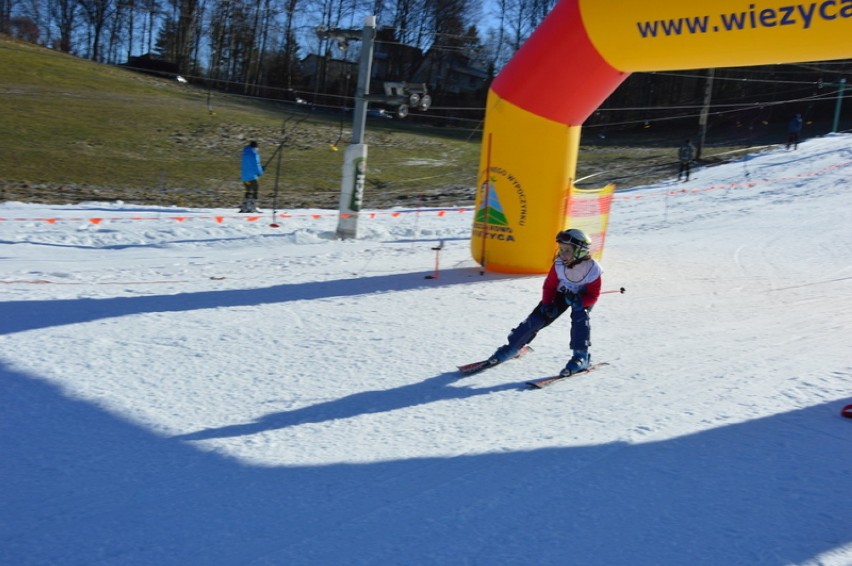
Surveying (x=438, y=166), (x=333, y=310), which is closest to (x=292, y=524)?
(x=333, y=310)

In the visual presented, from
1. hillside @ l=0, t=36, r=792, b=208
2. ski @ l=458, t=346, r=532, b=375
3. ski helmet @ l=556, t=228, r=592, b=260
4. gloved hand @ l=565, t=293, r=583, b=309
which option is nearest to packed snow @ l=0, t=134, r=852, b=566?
ski @ l=458, t=346, r=532, b=375

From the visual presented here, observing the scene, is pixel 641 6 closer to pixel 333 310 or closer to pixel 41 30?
pixel 333 310

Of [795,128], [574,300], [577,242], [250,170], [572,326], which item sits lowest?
[572,326]

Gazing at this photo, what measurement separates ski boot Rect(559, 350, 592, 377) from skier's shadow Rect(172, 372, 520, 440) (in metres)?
0.48

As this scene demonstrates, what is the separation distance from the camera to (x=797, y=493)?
4.36 m

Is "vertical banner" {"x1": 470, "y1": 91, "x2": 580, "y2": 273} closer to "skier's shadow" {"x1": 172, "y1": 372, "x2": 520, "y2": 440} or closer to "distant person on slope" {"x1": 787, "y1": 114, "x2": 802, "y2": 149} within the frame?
"skier's shadow" {"x1": 172, "y1": 372, "x2": 520, "y2": 440}

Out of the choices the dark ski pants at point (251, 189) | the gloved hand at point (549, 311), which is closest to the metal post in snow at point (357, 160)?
the dark ski pants at point (251, 189)

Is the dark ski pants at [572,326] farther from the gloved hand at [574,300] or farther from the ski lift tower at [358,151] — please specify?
the ski lift tower at [358,151]

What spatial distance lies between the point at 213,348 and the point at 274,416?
5.89 feet

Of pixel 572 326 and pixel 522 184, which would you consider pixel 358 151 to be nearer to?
pixel 522 184

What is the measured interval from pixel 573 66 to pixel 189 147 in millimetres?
20816

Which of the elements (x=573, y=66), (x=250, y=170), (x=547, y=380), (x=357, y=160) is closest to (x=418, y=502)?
(x=547, y=380)

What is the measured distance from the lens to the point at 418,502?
13.5 ft

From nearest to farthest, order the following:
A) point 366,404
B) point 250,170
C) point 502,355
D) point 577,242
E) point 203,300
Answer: point 366,404
point 577,242
point 502,355
point 203,300
point 250,170
